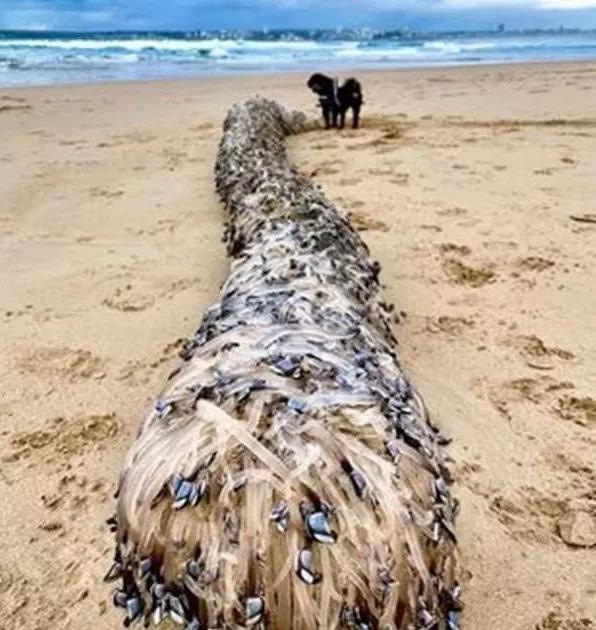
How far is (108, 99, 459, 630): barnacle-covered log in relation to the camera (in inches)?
47.4

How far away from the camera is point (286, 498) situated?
4.01 ft

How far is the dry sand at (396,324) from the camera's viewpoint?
1.76 meters

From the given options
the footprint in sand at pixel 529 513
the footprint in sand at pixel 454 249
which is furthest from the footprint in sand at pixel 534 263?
the footprint in sand at pixel 529 513

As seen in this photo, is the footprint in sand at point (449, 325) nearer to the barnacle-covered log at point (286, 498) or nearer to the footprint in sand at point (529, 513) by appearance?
the footprint in sand at point (529, 513)

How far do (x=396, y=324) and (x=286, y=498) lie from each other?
6.02 ft

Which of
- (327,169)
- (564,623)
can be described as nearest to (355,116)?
(327,169)

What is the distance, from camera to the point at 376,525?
124cm

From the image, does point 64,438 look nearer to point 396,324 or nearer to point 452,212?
point 396,324

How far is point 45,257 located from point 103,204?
3.85 ft

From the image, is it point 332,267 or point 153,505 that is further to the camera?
point 332,267

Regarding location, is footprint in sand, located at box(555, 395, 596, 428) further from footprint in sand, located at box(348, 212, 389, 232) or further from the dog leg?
the dog leg

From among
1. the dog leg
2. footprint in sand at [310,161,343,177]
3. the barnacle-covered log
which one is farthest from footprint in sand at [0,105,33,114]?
the barnacle-covered log

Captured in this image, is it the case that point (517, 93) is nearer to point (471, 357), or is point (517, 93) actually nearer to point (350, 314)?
point (471, 357)

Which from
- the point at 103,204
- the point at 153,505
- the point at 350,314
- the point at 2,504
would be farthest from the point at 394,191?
the point at 153,505
